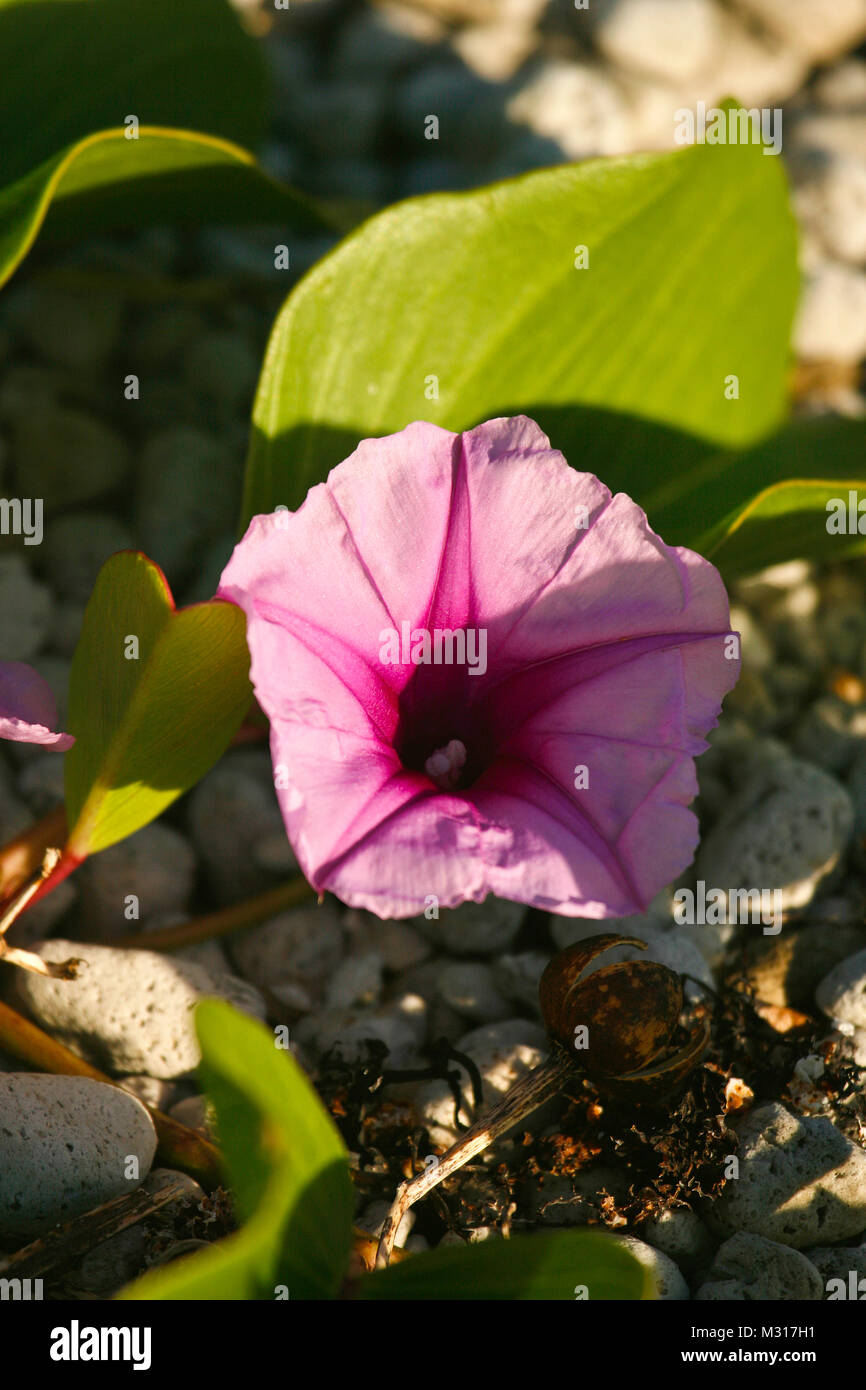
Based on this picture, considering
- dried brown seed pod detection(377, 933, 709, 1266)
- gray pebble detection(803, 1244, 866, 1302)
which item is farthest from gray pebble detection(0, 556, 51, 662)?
gray pebble detection(803, 1244, 866, 1302)

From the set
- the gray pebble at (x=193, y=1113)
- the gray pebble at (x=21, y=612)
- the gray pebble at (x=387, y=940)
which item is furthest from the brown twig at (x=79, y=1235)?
the gray pebble at (x=21, y=612)

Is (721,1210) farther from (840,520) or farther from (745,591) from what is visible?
(745,591)

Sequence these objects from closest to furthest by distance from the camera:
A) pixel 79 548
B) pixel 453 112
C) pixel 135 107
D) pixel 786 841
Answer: pixel 786 841 < pixel 135 107 < pixel 79 548 < pixel 453 112

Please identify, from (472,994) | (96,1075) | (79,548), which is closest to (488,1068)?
(472,994)

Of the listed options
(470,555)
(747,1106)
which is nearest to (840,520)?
(470,555)

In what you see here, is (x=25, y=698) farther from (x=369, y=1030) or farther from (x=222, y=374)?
(x=222, y=374)

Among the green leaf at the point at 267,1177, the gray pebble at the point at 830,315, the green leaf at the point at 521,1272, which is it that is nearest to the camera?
the green leaf at the point at 267,1177

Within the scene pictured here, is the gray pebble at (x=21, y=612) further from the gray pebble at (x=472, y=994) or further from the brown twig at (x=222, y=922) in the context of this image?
the gray pebble at (x=472, y=994)
